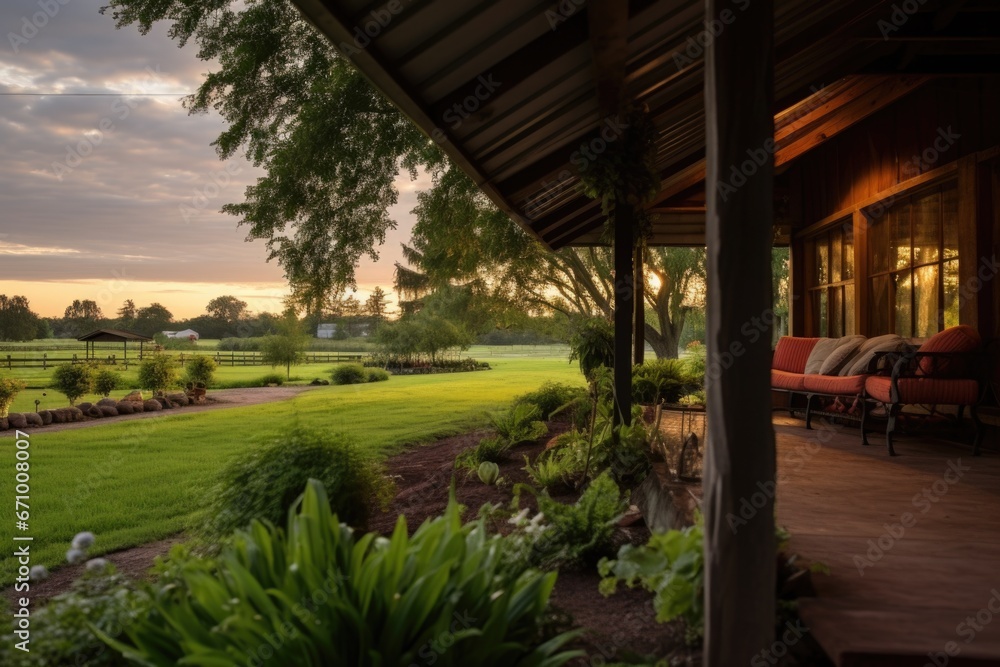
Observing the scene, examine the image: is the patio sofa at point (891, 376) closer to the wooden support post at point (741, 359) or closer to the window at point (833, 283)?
the window at point (833, 283)

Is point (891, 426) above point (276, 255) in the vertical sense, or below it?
below

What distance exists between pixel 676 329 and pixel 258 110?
14.6 meters

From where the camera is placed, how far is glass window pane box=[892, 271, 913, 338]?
7.62m

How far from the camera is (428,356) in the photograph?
35.5 meters

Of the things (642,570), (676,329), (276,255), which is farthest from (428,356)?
(642,570)

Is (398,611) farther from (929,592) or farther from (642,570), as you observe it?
(929,592)

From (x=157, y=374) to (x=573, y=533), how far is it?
65.1 feet

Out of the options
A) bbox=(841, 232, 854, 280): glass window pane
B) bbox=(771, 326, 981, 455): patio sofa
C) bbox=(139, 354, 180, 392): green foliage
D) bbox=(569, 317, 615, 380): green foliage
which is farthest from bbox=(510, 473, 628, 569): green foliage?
bbox=(139, 354, 180, 392): green foliage

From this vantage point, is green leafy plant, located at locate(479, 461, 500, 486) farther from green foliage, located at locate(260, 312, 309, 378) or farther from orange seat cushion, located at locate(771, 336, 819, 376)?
green foliage, located at locate(260, 312, 309, 378)

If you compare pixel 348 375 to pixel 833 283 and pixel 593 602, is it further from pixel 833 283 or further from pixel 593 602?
pixel 593 602

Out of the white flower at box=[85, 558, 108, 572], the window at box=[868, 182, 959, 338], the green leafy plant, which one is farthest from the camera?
the green leafy plant

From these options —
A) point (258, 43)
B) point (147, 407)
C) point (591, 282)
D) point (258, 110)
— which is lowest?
point (147, 407)

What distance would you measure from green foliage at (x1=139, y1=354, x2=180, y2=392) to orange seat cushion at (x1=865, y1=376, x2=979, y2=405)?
19.4 m

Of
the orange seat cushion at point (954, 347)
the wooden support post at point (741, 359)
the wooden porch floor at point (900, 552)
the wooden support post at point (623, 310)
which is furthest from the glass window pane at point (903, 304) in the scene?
the wooden support post at point (741, 359)
